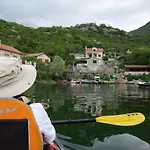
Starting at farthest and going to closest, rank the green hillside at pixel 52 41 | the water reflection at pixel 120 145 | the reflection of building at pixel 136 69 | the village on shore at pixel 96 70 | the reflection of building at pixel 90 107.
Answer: the green hillside at pixel 52 41
the reflection of building at pixel 136 69
the village on shore at pixel 96 70
the reflection of building at pixel 90 107
the water reflection at pixel 120 145

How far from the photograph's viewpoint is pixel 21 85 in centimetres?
177

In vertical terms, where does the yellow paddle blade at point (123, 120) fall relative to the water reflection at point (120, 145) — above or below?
above

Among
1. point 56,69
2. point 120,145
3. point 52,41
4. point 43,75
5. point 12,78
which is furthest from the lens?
point 52,41

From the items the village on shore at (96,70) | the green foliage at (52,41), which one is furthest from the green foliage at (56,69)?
the green foliage at (52,41)

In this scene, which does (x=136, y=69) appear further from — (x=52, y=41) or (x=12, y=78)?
(x=12, y=78)

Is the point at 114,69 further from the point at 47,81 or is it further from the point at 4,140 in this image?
the point at 4,140

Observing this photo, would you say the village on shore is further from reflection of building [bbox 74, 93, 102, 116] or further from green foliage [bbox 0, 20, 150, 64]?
reflection of building [bbox 74, 93, 102, 116]

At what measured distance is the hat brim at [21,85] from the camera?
1.72 meters

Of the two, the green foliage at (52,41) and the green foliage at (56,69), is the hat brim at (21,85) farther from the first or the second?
the green foliage at (52,41)

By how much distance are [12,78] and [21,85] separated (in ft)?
0.24

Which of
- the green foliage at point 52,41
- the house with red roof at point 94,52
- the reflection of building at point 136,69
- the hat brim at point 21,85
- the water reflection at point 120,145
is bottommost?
the water reflection at point 120,145

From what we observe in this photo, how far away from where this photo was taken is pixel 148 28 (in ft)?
488

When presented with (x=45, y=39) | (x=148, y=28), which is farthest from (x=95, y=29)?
(x=148, y=28)

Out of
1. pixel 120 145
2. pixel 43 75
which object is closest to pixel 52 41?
pixel 43 75
